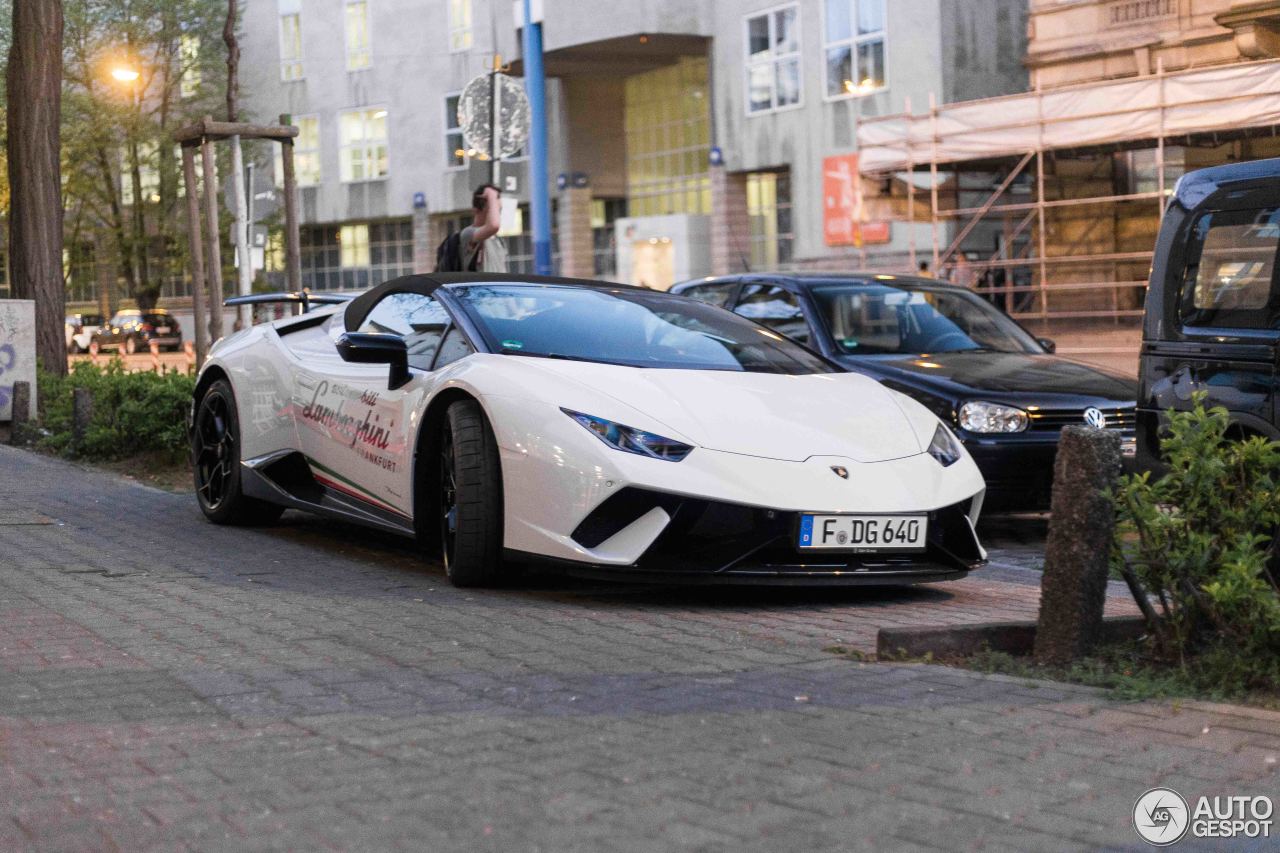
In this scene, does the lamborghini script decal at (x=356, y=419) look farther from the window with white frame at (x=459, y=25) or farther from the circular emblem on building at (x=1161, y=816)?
the window with white frame at (x=459, y=25)

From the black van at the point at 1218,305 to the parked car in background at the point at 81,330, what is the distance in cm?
5433

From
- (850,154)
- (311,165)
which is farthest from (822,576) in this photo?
(311,165)

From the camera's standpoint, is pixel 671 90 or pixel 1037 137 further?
pixel 671 90

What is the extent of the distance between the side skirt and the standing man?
2.72 meters

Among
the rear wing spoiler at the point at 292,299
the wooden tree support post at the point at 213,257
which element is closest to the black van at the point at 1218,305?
the rear wing spoiler at the point at 292,299

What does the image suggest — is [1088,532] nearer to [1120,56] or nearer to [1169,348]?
[1169,348]

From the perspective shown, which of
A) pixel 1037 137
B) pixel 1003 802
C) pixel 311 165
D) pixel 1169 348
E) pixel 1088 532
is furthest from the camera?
pixel 311 165

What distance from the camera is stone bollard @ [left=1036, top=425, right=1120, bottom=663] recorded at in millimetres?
5289

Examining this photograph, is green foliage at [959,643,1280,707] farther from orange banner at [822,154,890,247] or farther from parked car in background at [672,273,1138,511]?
orange banner at [822,154,890,247]

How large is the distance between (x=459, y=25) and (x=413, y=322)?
45855 mm

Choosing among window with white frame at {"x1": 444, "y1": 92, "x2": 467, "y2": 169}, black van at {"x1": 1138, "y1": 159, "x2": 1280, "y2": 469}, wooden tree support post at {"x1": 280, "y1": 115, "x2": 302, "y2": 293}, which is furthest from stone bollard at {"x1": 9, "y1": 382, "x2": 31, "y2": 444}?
window with white frame at {"x1": 444, "y1": 92, "x2": 467, "y2": 169}

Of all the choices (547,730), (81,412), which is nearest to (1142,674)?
(547,730)

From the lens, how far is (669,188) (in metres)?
45.6

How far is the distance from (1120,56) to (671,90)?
1757cm
